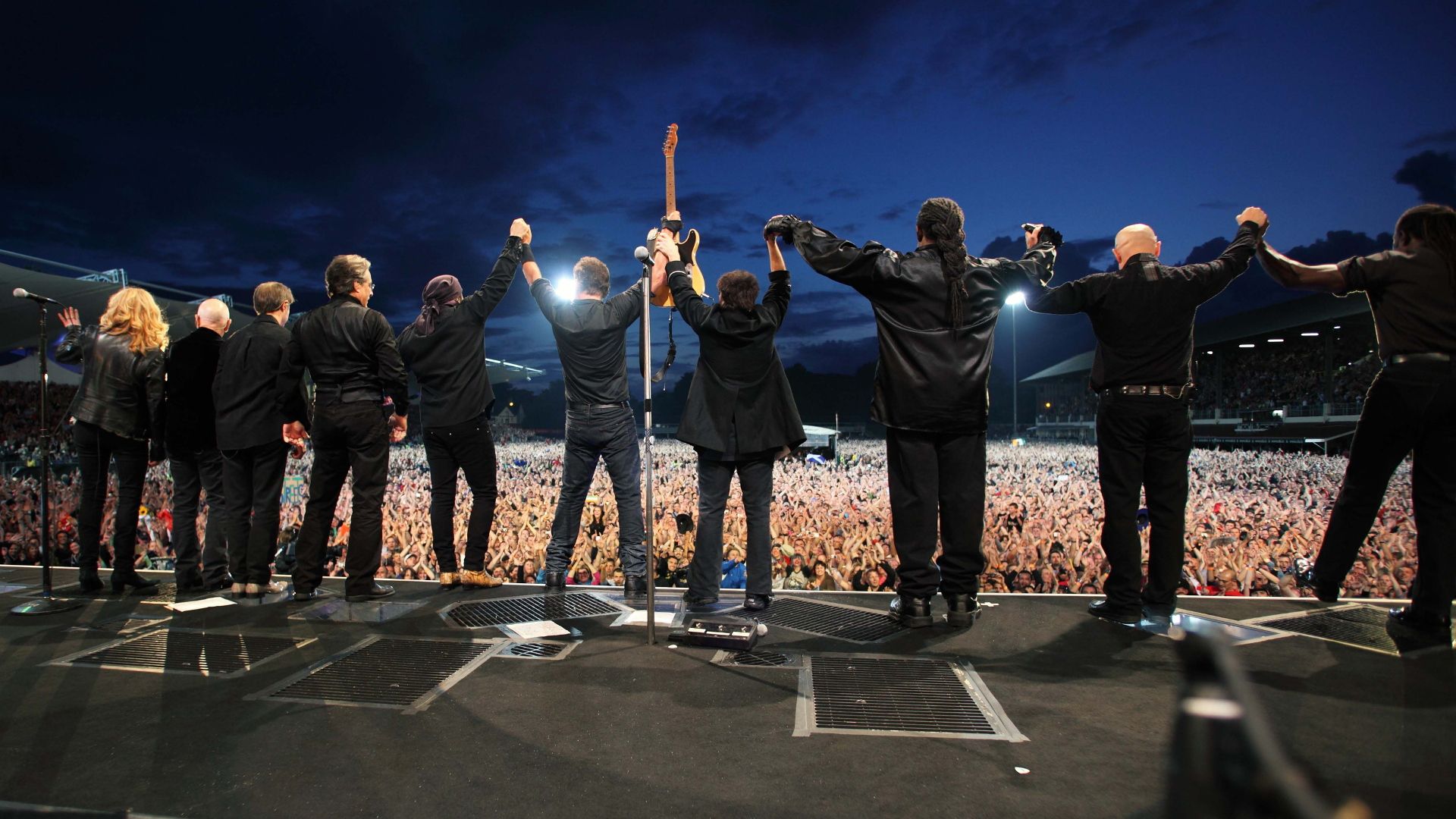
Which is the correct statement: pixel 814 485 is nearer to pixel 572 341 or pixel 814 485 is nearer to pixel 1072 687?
pixel 572 341

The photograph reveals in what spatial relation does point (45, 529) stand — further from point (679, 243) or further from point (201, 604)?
point (679, 243)

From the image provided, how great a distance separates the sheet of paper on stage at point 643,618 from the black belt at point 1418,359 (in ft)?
12.0

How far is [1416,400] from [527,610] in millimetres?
4465

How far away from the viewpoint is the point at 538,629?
3820 millimetres

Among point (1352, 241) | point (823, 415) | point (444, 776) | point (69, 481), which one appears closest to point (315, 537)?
point (444, 776)

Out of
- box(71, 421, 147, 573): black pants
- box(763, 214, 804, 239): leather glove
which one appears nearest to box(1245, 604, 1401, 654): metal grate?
box(763, 214, 804, 239): leather glove

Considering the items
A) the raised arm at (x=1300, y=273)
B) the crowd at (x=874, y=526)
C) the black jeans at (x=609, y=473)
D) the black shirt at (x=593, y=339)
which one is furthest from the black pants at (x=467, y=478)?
the raised arm at (x=1300, y=273)

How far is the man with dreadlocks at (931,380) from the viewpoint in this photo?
381 centimetres

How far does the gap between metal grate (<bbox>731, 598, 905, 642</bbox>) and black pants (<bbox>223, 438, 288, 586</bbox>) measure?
293 centimetres

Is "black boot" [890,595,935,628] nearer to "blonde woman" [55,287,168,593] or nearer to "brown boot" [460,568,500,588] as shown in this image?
"brown boot" [460,568,500,588]

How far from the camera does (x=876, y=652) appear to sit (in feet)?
11.0

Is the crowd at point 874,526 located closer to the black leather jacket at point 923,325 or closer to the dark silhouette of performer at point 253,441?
the dark silhouette of performer at point 253,441

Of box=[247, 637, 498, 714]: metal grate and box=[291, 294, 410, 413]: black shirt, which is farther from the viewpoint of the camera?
box=[291, 294, 410, 413]: black shirt

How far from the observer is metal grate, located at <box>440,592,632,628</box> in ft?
13.3
